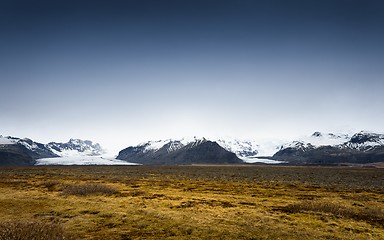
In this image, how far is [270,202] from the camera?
Answer: 101ft

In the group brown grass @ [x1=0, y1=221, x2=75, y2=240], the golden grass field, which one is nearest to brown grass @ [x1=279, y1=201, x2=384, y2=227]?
the golden grass field

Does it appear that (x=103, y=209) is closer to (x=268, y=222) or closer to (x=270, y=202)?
(x=268, y=222)

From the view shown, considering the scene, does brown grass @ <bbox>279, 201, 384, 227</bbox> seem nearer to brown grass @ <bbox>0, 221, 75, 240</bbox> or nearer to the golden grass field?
the golden grass field

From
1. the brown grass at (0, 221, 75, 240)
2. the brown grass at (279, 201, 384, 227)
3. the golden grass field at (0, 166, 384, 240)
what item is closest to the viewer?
the brown grass at (0, 221, 75, 240)

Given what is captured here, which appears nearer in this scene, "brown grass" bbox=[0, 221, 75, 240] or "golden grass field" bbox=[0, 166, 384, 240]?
"brown grass" bbox=[0, 221, 75, 240]

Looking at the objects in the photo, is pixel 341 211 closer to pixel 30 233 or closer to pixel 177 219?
pixel 177 219

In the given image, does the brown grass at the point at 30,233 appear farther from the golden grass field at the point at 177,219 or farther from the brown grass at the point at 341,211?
the brown grass at the point at 341,211

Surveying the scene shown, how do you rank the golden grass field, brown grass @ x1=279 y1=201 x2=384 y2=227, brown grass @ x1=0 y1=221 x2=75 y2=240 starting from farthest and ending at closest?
brown grass @ x1=279 y1=201 x2=384 y2=227 → the golden grass field → brown grass @ x1=0 y1=221 x2=75 y2=240

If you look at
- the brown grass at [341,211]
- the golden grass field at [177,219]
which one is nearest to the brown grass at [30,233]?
the golden grass field at [177,219]

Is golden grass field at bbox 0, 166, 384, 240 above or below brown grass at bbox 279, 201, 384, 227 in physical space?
below

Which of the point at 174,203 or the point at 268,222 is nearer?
the point at 268,222

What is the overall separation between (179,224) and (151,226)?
1.93 metres

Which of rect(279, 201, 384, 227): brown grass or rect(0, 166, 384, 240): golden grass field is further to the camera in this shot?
rect(279, 201, 384, 227): brown grass

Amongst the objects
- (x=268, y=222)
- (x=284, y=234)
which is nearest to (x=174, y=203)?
(x=268, y=222)
